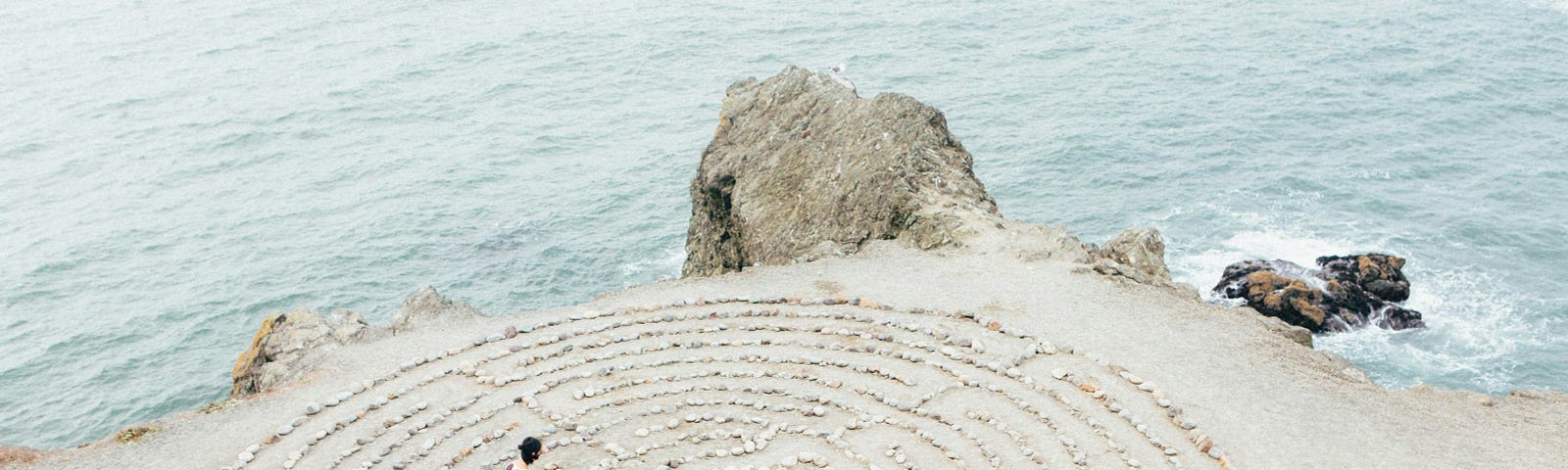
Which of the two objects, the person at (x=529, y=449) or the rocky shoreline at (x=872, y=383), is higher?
the person at (x=529, y=449)

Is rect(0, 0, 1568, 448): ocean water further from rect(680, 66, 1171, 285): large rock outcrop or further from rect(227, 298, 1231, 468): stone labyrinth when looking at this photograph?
rect(227, 298, 1231, 468): stone labyrinth

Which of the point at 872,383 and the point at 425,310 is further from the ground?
the point at 425,310

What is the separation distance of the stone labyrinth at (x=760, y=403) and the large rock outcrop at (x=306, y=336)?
2648 mm

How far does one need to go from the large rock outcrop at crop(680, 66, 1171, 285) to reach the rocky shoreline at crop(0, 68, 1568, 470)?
204 millimetres

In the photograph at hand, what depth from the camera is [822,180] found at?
3809 cm

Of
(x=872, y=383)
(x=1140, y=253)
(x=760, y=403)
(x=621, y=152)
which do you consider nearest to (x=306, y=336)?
(x=760, y=403)

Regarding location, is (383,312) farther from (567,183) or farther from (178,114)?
(178,114)

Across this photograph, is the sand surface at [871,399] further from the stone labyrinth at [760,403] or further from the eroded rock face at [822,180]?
the eroded rock face at [822,180]

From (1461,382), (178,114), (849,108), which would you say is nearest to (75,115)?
(178,114)

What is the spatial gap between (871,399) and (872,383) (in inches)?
22.6

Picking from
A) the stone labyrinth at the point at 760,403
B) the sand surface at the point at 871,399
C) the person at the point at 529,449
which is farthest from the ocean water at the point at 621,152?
the person at the point at 529,449

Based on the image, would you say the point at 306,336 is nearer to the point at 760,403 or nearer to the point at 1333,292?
the point at 760,403

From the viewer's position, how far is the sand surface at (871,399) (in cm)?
2372

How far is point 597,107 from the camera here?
238ft
